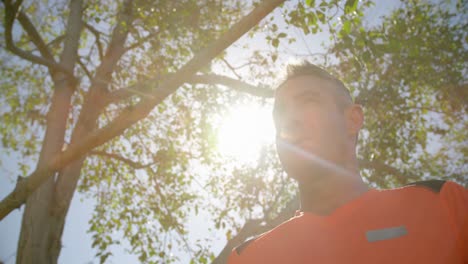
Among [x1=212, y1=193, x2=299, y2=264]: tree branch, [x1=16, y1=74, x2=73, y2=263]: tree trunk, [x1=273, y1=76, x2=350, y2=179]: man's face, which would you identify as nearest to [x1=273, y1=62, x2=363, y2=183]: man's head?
[x1=273, y1=76, x2=350, y2=179]: man's face

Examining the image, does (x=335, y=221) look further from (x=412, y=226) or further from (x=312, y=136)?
(x=312, y=136)

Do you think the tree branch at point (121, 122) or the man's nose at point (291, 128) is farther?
the tree branch at point (121, 122)

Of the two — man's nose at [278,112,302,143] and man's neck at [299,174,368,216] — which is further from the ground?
man's nose at [278,112,302,143]

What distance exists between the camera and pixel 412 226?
1.56 metres

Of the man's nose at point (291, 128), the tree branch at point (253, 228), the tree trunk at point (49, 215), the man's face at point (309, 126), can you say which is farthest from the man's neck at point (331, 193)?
the tree trunk at point (49, 215)

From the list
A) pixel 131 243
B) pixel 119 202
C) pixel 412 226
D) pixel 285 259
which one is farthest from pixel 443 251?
pixel 119 202

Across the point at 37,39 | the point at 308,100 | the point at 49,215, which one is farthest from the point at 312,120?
the point at 37,39

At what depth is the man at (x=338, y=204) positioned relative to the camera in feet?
4.92

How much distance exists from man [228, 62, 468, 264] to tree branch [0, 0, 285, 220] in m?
0.62

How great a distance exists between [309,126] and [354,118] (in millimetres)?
453

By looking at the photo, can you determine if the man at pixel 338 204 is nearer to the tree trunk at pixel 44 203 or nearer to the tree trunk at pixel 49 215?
the tree trunk at pixel 44 203

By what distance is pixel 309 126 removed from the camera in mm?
2215

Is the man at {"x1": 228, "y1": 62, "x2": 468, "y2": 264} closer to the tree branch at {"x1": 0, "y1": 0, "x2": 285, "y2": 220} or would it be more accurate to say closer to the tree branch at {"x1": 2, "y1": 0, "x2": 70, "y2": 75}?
the tree branch at {"x1": 0, "y1": 0, "x2": 285, "y2": 220}

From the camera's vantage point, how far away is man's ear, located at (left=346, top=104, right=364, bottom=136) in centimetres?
238
